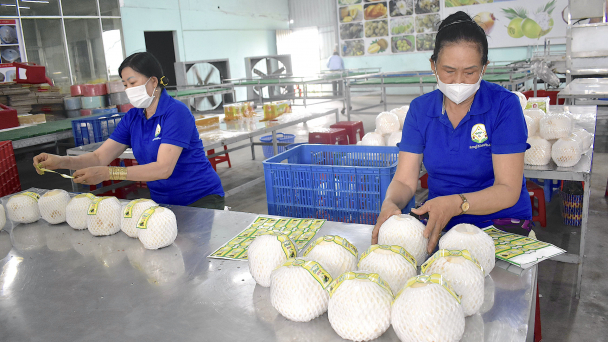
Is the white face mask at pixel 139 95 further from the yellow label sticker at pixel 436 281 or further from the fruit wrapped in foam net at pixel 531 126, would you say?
the fruit wrapped in foam net at pixel 531 126

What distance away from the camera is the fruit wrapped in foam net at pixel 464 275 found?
103 centimetres

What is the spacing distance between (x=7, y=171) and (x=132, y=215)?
1.41m

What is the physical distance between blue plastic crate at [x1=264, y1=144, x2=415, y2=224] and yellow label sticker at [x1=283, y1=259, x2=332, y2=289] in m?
0.97

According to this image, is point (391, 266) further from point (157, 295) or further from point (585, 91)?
point (585, 91)

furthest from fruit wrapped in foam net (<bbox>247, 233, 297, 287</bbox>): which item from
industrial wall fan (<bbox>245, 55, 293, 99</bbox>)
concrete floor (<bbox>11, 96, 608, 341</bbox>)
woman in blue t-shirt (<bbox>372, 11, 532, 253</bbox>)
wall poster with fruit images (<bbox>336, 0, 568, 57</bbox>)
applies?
industrial wall fan (<bbox>245, 55, 293, 99</bbox>)

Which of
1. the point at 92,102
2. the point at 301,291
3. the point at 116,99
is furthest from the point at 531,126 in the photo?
the point at 92,102

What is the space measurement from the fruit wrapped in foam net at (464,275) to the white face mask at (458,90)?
28.9 inches

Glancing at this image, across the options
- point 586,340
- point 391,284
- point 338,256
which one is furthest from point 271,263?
point 586,340

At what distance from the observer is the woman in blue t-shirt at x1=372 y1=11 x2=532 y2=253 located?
60.7 inches

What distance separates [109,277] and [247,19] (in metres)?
13.9

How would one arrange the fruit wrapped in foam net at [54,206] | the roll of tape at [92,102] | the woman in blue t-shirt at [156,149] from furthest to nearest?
the roll of tape at [92,102], the woman in blue t-shirt at [156,149], the fruit wrapped in foam net at [54,206]

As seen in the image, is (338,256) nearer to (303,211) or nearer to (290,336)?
(290,336)

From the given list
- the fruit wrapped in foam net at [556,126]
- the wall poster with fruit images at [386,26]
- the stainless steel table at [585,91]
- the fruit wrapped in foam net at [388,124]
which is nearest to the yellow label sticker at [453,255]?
the fruit wrapped in foam net at [556,126]

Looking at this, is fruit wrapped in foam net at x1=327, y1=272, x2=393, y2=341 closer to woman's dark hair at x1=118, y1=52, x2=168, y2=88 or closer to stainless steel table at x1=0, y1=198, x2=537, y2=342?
stainless steel table at x1=0, y1=198, x2=537, y2=342
